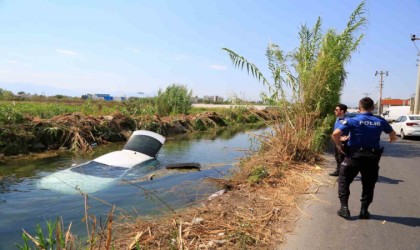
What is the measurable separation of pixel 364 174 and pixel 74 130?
46.6 feet

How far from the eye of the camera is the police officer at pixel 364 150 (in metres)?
5.04

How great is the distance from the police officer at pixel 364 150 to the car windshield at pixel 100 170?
651 centimetres

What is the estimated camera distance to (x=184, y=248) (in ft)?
13.1

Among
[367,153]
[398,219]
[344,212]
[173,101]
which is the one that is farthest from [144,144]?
[173,101]

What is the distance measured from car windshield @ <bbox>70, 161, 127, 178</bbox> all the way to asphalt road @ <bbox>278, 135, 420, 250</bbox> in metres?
5.81

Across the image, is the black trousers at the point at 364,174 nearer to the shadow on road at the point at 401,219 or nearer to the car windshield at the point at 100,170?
the shadow on road at the point at 401,219

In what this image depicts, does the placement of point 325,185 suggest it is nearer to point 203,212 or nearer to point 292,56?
point 203,212

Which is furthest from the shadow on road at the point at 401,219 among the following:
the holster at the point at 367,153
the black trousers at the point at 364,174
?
the holster at the point at 367,153

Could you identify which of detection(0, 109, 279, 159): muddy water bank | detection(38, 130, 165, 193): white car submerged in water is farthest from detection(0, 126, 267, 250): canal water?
detection(0, 109, 279, 159): muddy water bank

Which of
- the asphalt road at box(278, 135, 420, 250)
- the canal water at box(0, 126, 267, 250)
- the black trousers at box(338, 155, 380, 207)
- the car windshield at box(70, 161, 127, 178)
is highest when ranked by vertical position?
the black trousers at box(338, 155, 380, 207)

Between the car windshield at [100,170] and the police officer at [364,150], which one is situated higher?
the police officer at [364,150]

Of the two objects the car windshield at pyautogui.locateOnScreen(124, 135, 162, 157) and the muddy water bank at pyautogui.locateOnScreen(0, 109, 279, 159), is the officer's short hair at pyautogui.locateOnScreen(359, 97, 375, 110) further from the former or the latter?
the car windshield at pyautogui.locateOnScreen(124, 135, 162, 157)

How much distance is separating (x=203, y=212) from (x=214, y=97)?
328ft

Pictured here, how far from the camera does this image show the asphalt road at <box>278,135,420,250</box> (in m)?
4.27
